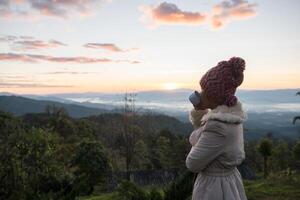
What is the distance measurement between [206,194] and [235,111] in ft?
1.87

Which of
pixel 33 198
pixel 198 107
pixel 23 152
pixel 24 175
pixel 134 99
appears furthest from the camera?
pixel 134 99

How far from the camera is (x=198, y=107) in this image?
2875mm

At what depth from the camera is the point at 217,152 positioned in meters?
2.69

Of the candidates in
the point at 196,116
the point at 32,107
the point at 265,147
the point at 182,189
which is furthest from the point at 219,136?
the point at 32,107

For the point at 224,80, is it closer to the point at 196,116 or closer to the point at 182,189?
the point at 196,116

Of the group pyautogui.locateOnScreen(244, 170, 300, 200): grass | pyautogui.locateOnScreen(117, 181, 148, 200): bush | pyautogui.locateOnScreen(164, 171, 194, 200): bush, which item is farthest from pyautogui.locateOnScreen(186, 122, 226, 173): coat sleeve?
pyautogui.locateOnScreen(244, 170, 300, 200): grass

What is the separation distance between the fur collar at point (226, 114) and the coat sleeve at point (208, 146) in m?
0.04

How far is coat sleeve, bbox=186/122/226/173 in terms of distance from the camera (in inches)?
105

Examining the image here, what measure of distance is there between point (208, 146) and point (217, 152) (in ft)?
0.27

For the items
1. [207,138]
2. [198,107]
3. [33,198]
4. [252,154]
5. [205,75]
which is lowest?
[252,154]

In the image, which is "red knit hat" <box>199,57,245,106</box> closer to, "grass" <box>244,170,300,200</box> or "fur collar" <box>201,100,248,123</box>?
"fur collar" <box>201,100,248,123</box>

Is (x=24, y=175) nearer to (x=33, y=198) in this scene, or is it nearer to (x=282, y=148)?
(x=33, y=198)

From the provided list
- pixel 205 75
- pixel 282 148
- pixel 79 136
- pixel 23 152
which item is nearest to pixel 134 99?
pixel 79 136

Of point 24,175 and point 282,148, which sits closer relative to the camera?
point 24,175
